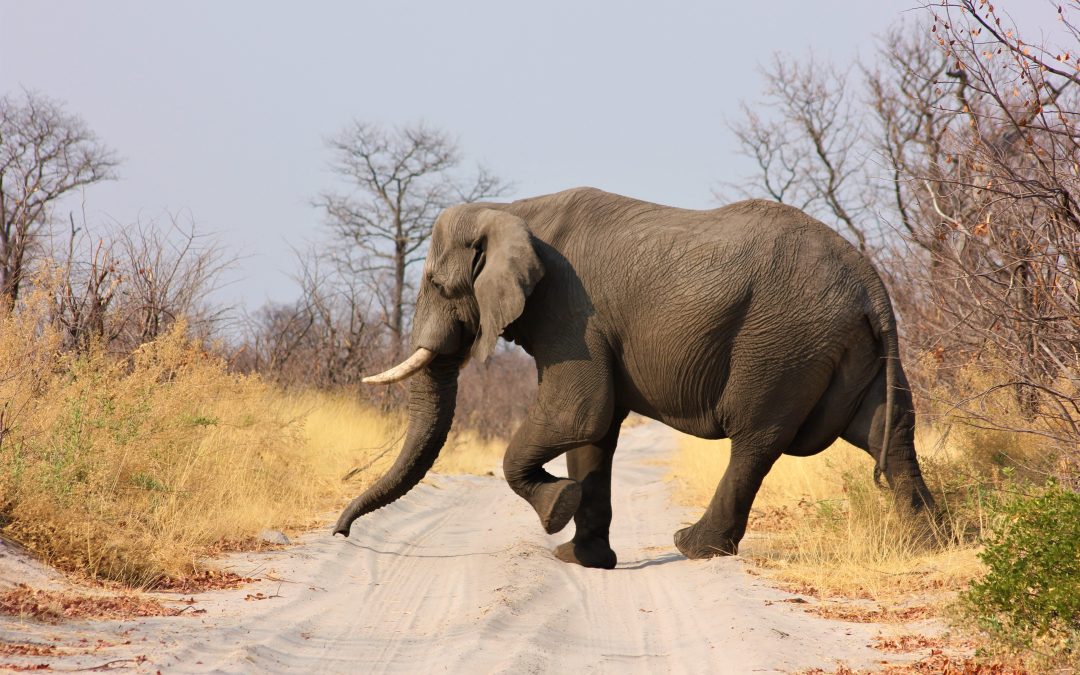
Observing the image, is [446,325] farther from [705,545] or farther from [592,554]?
[705,545]

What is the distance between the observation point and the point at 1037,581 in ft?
15.3

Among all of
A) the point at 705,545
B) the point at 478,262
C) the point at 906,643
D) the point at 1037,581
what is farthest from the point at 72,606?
the point at 1037,581

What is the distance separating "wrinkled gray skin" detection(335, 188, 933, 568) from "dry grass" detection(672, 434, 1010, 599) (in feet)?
1.06

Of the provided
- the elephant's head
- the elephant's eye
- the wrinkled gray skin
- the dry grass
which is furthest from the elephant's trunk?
the dry grass

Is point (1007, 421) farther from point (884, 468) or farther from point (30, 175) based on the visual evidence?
point (30, 175)

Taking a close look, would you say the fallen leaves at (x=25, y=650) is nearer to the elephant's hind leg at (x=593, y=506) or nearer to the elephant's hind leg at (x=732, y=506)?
the elephant's hind leg at (x=593, y=506)

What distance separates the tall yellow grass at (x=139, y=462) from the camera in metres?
6.16

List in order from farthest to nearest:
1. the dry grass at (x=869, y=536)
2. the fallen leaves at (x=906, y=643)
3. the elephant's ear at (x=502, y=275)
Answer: the elephant's ear at (x=502, y=275), the dry grass at (x=869, y=536), the fallen leaves at (x=906, y=643)

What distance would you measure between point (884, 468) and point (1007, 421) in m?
0.99

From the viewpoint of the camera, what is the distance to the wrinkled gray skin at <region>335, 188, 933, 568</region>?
23.9 ft

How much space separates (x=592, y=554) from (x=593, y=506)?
340 millimetres

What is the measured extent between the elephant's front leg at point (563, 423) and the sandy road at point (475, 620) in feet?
1.51

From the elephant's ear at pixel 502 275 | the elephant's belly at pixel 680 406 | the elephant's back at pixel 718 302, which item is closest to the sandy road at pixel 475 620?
the elephant's belly at pixel 680 406

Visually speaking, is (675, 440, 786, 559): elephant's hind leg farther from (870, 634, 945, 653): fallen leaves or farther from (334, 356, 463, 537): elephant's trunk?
(870, 634, 945, 653): fallen leaves
